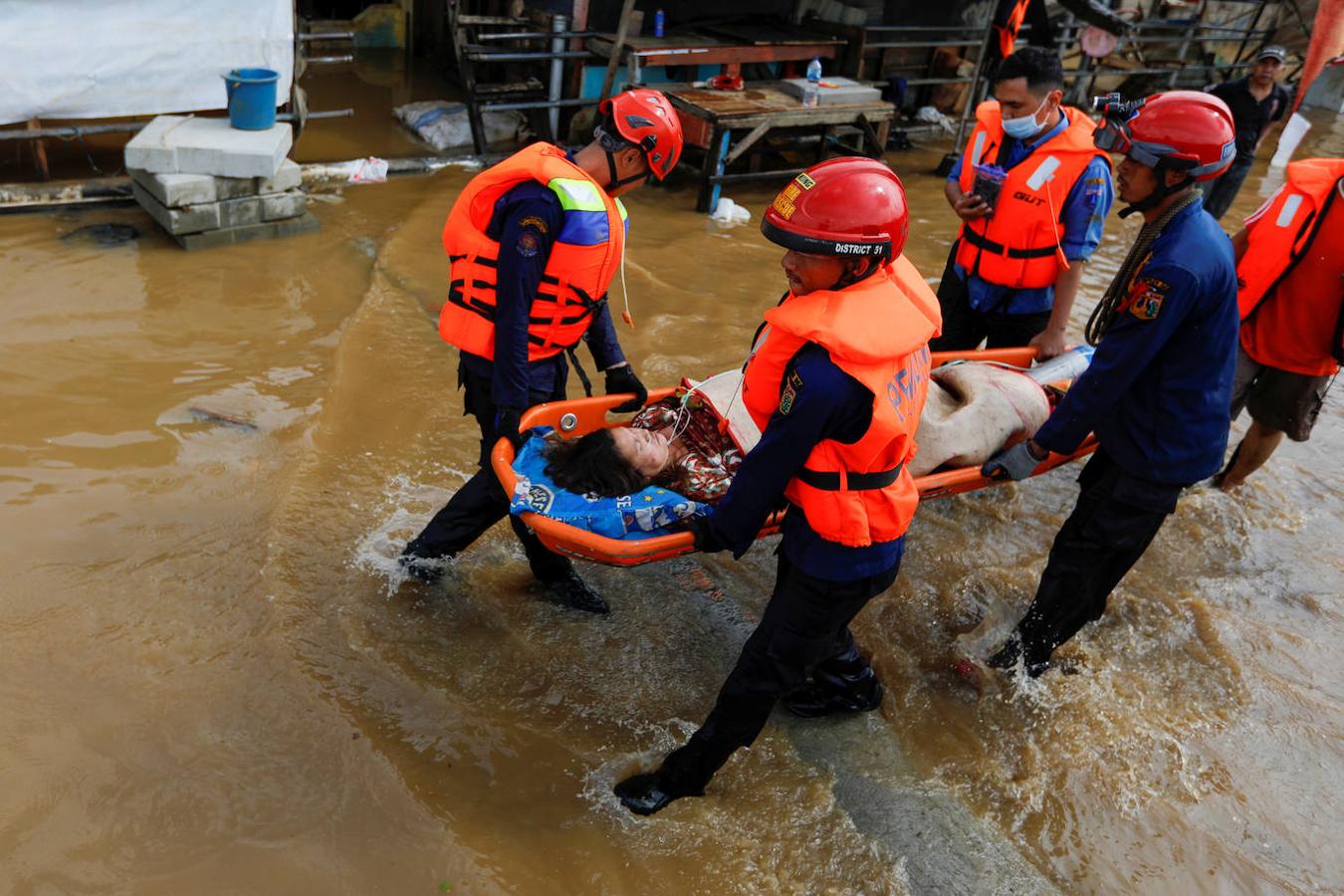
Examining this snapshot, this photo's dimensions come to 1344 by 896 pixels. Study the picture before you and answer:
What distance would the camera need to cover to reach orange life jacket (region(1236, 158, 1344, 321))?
3.98 m

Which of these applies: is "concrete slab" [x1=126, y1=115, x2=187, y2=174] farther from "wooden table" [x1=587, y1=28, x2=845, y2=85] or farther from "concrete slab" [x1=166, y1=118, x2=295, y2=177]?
"wooden table" [x1=587, y1=28, x2=845, y2=85]

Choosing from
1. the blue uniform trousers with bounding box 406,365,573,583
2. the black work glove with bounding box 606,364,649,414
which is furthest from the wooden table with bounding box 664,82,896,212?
the blue uniform trousers with bounding box 406,365,573,583

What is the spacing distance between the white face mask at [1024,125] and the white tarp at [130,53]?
4941 millimetres

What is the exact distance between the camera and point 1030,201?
4105 millimetres

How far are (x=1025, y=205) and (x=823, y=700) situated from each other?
2.29 meters

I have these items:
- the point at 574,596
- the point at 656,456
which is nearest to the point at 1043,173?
the point at 656,456

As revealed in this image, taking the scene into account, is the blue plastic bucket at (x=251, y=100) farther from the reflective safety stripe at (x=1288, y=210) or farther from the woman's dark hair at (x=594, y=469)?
the reflective safety stripe at (x=1288, y=210)

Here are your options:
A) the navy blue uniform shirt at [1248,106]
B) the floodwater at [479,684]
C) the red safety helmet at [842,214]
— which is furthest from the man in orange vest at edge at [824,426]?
the navy blue uniform shirt at [1248,106]

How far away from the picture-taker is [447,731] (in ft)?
10.4

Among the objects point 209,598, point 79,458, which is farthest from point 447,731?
point 79,458

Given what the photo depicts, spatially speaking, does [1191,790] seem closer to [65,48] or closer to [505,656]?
[505,656]

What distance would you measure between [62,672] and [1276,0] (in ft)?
52.5

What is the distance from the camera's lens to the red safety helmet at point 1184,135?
9.43 ft

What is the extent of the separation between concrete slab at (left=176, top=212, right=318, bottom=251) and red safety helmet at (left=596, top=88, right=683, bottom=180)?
4.07m
